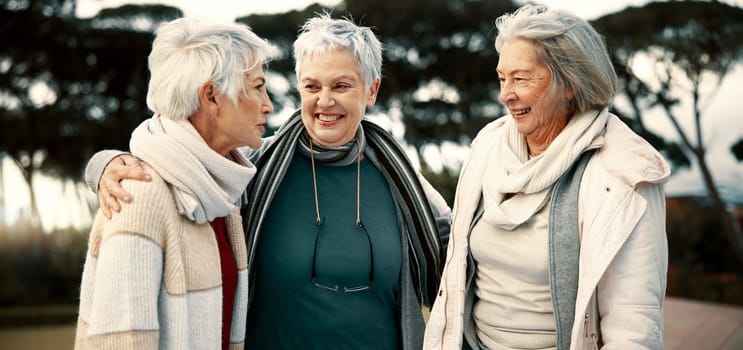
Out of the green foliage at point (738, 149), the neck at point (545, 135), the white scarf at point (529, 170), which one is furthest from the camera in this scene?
the green foliage at point (738, 149)

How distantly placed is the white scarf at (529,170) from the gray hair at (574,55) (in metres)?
0.06

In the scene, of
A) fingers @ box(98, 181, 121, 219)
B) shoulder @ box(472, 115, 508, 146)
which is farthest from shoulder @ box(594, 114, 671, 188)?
fingers @ box(98, 181, 121, 219)

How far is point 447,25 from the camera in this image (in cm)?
1095

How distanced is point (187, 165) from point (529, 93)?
852 millimetres

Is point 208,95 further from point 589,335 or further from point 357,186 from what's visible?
point 589,335

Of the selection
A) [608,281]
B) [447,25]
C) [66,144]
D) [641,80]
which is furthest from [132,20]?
[608,281]

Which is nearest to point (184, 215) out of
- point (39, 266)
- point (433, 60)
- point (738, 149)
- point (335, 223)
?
point (335, 223)

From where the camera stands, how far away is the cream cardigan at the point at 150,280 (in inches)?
49.6

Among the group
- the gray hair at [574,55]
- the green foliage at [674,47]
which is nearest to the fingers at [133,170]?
the gray hair at [574,55]

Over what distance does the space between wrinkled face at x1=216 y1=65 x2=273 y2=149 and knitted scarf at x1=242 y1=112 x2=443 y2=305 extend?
35 cm

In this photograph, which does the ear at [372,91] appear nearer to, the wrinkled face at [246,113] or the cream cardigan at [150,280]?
the wrinkled face at [246,113]

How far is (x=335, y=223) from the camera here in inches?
77.5

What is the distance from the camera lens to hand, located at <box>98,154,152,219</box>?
1.33 m

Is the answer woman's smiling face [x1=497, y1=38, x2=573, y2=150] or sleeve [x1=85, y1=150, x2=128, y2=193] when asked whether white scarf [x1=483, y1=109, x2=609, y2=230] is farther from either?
sleeve [x1=85, y1=150, x2=128, y2=193]
